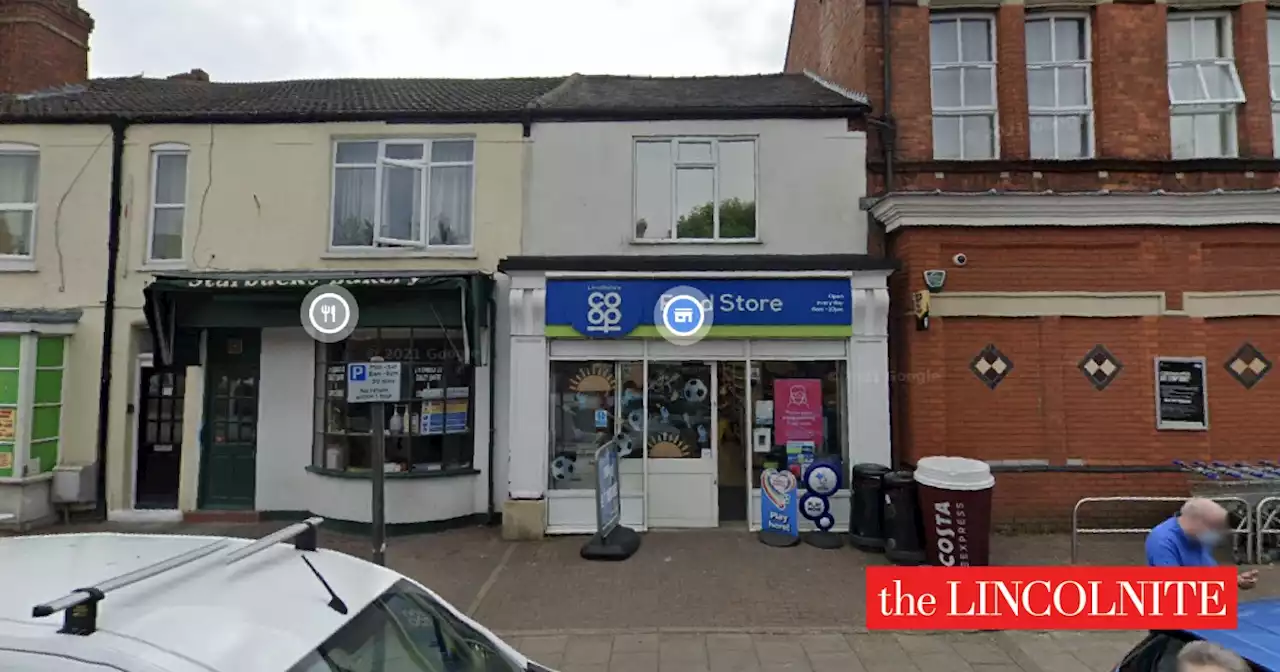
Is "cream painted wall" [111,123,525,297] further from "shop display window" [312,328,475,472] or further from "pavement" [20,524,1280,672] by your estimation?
"pavement" [20,524,1280,672]

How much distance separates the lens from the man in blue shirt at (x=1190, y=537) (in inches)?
157

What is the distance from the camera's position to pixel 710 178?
918 centimetres

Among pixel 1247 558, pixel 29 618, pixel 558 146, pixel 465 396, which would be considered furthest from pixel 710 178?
pixel 29 618

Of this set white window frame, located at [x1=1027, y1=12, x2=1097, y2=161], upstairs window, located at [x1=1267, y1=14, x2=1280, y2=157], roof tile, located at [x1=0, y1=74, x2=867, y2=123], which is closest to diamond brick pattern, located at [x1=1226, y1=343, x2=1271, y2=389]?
upstairs window, located at [x1=1267, y1=14, x2=1280, y2=157]

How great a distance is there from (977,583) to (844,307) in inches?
140

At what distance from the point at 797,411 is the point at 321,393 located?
661 cm

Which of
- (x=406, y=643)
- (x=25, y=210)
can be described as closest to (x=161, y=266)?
(x=25, y=210)

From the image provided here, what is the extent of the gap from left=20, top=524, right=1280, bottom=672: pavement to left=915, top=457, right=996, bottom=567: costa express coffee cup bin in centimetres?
78

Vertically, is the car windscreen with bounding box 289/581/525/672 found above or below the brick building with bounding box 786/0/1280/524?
below

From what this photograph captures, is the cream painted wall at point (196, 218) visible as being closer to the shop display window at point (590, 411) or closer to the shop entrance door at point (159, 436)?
the shop entrance door at point (159, 436)

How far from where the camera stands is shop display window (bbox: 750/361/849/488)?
28.2 feet

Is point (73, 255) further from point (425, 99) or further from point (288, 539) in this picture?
point (288, 539)

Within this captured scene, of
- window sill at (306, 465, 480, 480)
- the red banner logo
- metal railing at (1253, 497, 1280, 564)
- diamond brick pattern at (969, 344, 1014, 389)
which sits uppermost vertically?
diamond brick pattern at (969, 344, 1014, 389)

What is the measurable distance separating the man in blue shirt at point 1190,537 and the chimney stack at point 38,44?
52.4 feet
